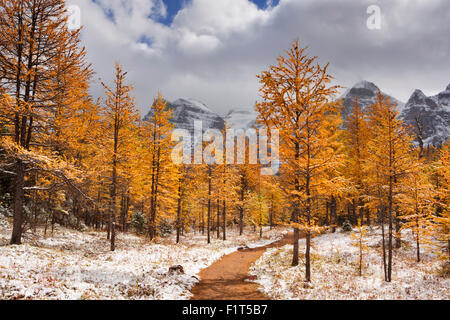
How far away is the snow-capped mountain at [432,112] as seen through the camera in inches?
5477

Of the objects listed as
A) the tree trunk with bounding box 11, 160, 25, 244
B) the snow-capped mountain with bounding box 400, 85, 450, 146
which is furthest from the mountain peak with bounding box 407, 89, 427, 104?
the tree trunk with bounding box 11, 160, 25, 244

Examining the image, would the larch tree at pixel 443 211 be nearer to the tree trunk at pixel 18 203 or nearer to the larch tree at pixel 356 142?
the larch tree at pixel 356 142

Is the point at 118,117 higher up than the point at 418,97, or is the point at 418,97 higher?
the point at 418,97

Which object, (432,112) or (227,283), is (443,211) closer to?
(227,283)

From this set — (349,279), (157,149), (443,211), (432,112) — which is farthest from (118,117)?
(432,112)

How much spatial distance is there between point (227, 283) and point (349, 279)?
6207 mm

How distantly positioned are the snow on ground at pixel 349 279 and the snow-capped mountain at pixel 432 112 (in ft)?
539

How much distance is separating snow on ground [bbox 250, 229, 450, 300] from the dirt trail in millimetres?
610

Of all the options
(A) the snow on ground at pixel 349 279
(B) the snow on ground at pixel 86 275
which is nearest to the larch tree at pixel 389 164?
(A) the snow on ground at pixel 349 279

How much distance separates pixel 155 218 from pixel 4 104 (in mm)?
13744

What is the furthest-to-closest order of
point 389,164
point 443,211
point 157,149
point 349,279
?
point 157,149 → point 389,164 → point 443,211 → point 349,279

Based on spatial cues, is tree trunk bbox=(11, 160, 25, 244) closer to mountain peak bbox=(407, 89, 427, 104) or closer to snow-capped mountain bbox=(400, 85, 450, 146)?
snow-capped mountain bbox=(400, 85, 450, 146)

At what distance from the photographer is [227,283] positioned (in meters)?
11.4
